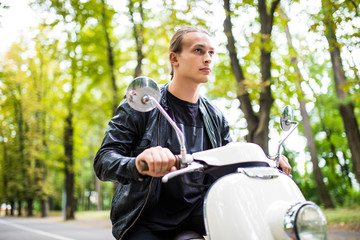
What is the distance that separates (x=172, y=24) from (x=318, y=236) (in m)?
8.92

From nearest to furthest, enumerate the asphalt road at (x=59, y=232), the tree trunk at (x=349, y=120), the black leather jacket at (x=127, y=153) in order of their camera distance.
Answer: the black leather jacket at (x=127, y=153) → the tree trunk at (x=349, y=120) → the asphalt road at (x=59, y=232)

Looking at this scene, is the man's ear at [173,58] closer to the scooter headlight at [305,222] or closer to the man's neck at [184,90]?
the man's neck at [184,90]

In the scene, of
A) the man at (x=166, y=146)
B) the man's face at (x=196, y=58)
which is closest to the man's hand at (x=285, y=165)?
the man at (x=166, y=146)

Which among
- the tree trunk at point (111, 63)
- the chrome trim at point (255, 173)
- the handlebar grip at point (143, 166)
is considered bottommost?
the chrome trim at point (255, 173)

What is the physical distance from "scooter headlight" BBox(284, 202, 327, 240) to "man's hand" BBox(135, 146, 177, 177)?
48cm

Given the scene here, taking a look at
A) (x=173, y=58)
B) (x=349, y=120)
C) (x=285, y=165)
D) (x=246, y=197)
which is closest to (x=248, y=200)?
(x=246, y=197)

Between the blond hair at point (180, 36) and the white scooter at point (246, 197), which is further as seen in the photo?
the blond hair at point (180, 36)

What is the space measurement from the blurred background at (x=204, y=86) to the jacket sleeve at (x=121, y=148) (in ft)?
2.65

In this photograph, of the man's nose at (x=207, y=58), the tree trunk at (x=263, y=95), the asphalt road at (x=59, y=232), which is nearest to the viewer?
the man's nose at (x=207, y=58)

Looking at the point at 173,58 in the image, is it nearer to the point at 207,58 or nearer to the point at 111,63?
the point at 207,58

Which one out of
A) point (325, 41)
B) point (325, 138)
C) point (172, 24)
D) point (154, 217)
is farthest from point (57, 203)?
point (154, 217)

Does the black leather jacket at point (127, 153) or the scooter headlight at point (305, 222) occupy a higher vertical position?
the black leather jacket at point (127, 153)

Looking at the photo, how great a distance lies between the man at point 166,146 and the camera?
186 cm

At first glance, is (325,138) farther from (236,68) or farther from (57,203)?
(57,203)
